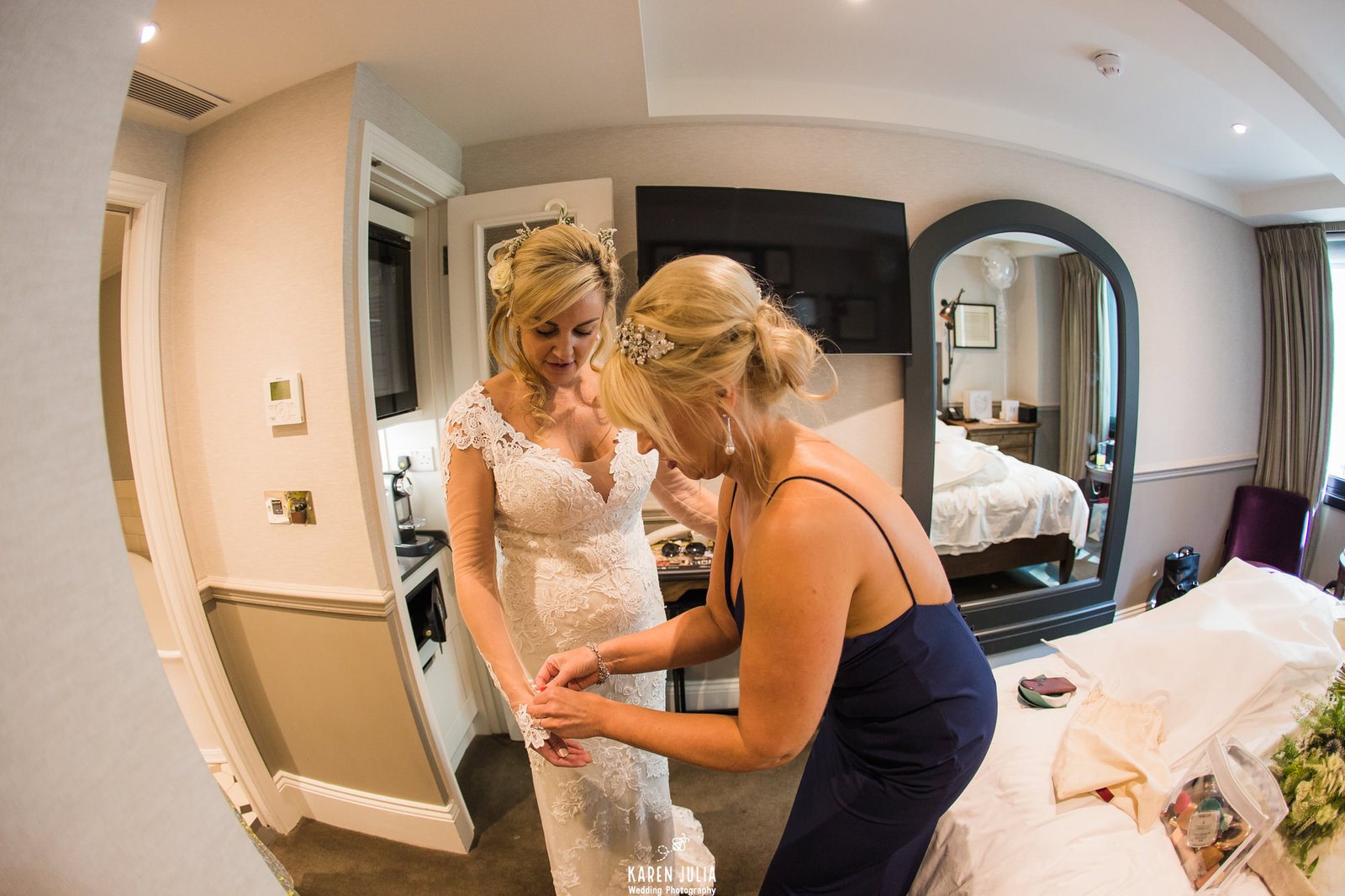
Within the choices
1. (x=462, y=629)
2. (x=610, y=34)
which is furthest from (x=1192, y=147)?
(x=462, y=629)

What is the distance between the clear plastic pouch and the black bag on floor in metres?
1.01

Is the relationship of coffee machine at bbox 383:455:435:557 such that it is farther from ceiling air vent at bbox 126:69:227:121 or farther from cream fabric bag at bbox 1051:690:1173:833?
cream fabric bag at bbox 1051:690:1173:833

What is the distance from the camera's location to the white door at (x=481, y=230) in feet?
4.68

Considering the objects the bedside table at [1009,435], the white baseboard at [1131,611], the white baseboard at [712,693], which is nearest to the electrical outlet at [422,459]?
the white baseboard at [712,693]

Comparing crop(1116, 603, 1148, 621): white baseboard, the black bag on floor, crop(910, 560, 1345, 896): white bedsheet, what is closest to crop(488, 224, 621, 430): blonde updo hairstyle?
crop(910, 560, 1345, 896): white bedsheet

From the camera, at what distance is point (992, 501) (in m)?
1.84

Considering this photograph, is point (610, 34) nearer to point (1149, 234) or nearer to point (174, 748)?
point (174, 748)

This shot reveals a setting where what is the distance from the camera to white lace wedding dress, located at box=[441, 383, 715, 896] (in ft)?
3.15

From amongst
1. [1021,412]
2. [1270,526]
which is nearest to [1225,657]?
[1270,526]

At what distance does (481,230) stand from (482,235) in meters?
0.01

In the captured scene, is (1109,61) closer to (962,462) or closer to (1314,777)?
(962,462)

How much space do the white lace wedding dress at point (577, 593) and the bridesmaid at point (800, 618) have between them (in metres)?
0.18

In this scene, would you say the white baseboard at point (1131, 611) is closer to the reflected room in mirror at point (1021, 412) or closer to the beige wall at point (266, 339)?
the reflected room in mirror at point (1021, 412)

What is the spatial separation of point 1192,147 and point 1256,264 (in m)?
0.38
